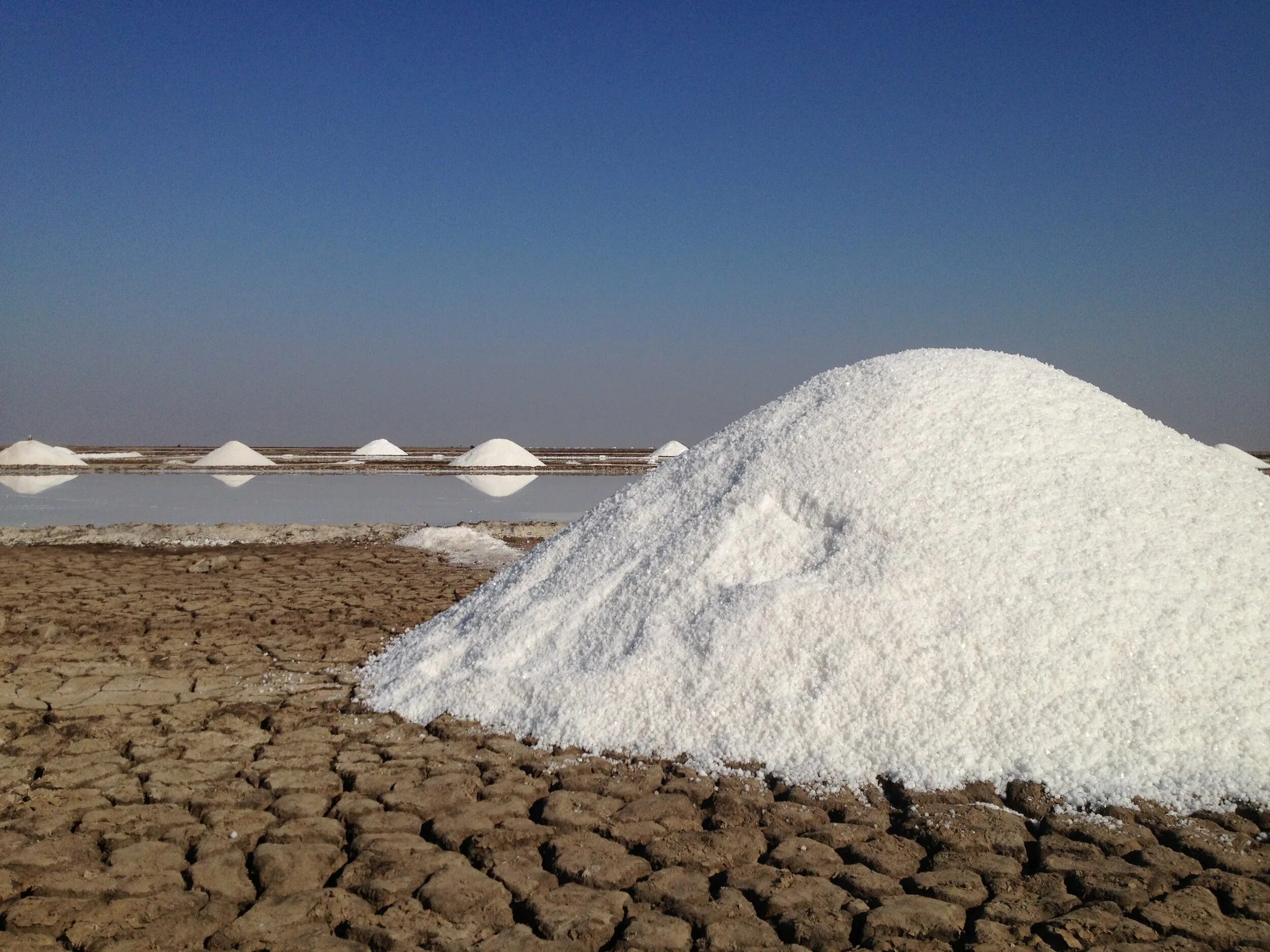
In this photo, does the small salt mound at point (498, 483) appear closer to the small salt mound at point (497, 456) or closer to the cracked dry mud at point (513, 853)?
the small salt mound at point (497, 456)

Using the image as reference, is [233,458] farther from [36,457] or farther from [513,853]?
[513,853]

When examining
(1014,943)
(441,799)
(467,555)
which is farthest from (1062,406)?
(467,555)

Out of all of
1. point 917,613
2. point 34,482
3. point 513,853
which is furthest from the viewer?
point 34,482

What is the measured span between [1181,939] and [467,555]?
5.82m

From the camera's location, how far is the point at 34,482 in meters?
13.9

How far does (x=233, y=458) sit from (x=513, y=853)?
16797mm

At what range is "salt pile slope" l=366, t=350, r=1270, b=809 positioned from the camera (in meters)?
2.47

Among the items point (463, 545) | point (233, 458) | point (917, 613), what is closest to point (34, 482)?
point (233, 458)

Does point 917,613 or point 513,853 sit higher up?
point 917,613

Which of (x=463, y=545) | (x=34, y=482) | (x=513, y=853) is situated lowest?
(x=513, y=853)

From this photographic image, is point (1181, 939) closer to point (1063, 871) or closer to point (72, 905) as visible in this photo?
A: point (1063, 871)

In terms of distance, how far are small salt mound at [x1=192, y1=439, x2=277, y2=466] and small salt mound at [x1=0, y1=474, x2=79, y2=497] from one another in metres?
2.25

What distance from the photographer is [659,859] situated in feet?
6.68

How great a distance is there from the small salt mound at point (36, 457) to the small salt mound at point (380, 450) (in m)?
6.37
